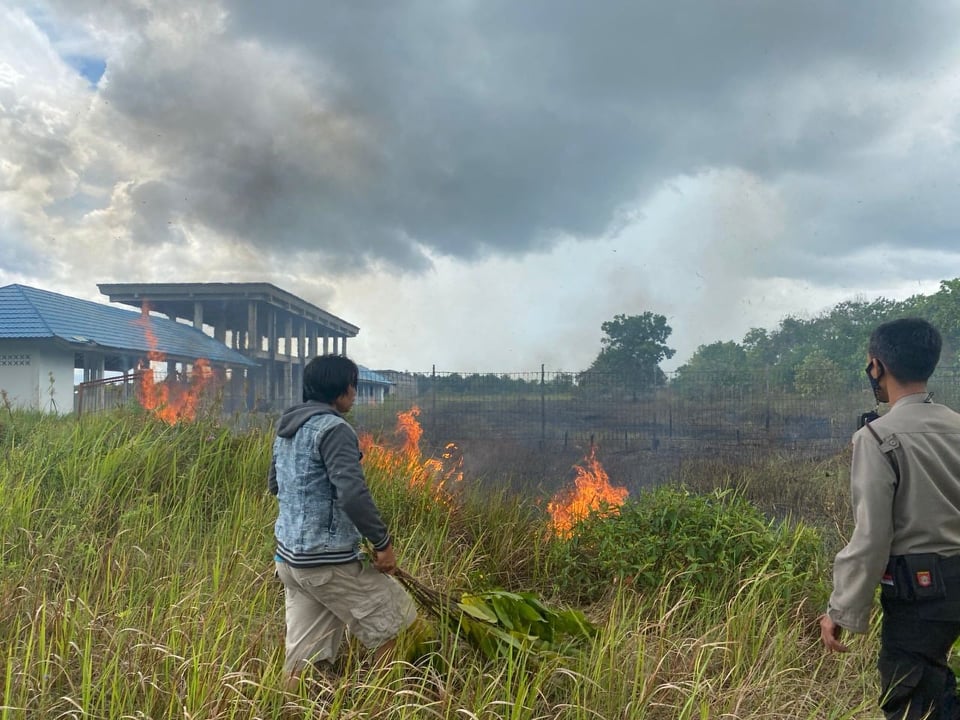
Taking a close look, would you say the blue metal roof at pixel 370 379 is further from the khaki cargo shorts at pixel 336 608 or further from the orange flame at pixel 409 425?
the khaki cargo shorts at pixel 336 608

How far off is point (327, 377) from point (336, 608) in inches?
41.7

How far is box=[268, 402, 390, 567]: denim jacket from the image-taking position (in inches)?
104

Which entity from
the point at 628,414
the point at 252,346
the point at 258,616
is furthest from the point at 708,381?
the point at 258,616

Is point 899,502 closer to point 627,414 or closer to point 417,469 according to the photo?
point 417,469

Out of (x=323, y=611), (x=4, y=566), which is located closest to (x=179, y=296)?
(x=4, y=566)

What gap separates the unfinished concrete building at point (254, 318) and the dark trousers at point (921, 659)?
44.7 feet

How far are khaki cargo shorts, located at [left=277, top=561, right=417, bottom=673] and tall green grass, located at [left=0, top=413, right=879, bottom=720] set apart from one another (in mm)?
133

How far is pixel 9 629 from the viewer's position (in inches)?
113

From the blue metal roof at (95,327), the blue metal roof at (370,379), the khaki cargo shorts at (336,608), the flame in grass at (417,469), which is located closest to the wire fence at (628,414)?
the blue metal roof at (370,379)

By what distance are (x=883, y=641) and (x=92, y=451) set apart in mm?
6145

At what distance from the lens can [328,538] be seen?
2717mm

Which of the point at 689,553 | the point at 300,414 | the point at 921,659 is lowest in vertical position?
the point at 689,553

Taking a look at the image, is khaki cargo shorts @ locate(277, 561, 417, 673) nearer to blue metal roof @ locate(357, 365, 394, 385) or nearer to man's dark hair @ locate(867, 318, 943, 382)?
man's dark hair @ locate(867, 318, 943, 382)

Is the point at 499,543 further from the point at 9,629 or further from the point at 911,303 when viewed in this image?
the point at 911,303
